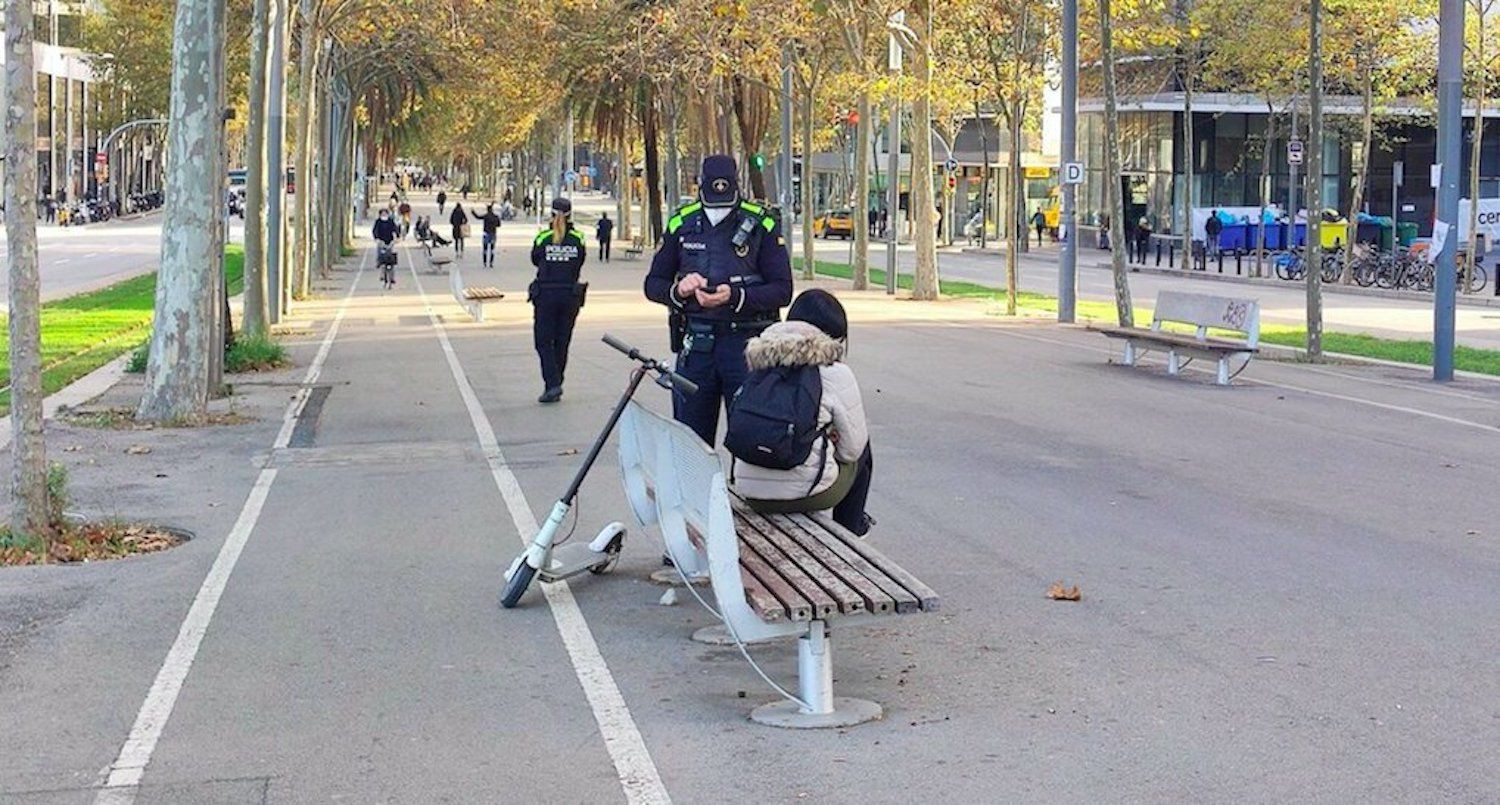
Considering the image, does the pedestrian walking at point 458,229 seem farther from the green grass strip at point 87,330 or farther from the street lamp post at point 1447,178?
the street lamp post at point 1447,178

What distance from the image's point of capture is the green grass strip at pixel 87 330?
21875 millimetres

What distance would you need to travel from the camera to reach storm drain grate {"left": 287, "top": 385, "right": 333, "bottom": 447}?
15.7 m

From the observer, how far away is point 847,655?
7977 millimetres

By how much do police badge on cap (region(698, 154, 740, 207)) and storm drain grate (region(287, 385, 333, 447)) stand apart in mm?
6676

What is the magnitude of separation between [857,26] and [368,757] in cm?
3520

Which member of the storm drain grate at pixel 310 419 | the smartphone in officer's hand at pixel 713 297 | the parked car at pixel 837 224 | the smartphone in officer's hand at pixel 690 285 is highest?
the parked car at pixel 837 224

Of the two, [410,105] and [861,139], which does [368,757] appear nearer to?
[861,139]

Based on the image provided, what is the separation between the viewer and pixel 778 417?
8008mm

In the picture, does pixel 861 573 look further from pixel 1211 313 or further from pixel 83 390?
pixel 1211 313

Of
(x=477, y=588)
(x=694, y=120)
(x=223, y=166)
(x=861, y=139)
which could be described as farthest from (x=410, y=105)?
(x=477, y=588)

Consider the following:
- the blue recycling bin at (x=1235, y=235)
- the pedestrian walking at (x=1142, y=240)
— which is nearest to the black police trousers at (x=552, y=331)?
the pedestrian walking at (x=1142, y=240)

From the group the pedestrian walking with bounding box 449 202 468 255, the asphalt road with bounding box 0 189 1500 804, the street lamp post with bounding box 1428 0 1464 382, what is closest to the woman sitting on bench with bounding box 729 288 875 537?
the asphalt road with bounding box 0 189 1500 804

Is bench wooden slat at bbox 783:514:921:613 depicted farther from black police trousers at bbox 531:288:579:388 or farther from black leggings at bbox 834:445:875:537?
black police trousers at bbox 531:288:579:388

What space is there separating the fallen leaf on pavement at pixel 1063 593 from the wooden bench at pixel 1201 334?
11.6m
